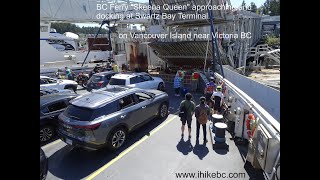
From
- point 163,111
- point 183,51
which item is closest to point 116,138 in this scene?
point 163,111

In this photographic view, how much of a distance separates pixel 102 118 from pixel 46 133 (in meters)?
2.34

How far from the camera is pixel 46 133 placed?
6.83 m

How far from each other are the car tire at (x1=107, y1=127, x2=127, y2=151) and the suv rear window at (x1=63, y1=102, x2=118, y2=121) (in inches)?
22.4

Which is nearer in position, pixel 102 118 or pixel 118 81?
pixel 102 118

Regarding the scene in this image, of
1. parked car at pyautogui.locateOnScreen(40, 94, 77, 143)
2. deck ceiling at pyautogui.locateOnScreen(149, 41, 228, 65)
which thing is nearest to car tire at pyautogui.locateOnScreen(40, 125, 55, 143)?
parked car at pyautogui.locateOnScreen(40, 94, 77, 143)

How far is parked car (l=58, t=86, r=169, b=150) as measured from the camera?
5.55 metres

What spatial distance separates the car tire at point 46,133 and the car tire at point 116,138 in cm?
224

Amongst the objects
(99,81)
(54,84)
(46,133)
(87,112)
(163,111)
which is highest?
(99,81)

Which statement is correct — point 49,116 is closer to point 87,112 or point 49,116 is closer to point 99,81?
point 87,112

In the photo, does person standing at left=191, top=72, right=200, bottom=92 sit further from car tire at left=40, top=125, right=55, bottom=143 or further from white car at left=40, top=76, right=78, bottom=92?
car tire at left=40, top=125, right=55, bottom=143

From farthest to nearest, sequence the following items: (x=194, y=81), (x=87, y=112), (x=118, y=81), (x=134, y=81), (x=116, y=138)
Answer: (x=194, y=81)
(x=134, y=81)
(x=118, y=81)
(x=116, y=138)
(x=87, y=112)

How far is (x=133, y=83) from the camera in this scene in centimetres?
1055
